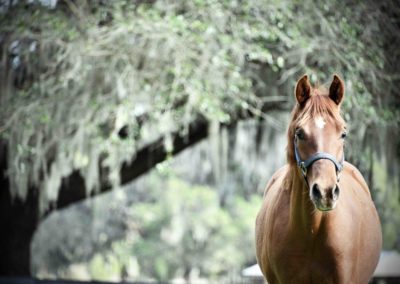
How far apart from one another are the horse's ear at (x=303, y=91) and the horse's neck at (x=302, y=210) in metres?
0.41

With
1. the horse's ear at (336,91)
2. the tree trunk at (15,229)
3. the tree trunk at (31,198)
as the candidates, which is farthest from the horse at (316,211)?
the tree trunk at (15,229)

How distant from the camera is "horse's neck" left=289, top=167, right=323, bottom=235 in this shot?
4.50m

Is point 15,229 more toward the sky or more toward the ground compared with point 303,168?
more toward the ground

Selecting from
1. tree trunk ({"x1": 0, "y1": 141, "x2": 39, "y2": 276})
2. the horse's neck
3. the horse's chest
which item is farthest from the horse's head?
tree trunk ({"x1": 0, "y1": 141, "x2": 39, "y2": 276})

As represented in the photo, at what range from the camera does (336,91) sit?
4609 millimetres

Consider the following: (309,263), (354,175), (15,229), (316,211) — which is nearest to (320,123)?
(316,211)

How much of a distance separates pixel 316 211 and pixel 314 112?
57cm

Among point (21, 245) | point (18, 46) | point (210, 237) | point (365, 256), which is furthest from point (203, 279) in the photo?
point (365, 256)

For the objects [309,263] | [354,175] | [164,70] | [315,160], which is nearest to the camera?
[315,160]

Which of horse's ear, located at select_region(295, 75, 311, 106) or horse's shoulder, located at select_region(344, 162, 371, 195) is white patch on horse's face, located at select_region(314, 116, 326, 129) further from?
horse's shoulder, located at select_region(344, 162, 371, 195)

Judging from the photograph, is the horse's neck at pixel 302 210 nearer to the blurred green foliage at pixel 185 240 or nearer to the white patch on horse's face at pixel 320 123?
the white patch on horse's face at pixel 320 123

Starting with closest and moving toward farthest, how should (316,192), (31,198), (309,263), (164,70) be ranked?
(316,192) < (309,263) < (164,70) < (31,198)

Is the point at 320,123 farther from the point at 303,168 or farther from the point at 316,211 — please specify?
the point at 316,211

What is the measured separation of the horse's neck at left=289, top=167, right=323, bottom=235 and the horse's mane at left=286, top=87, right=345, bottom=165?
13 centimetres
